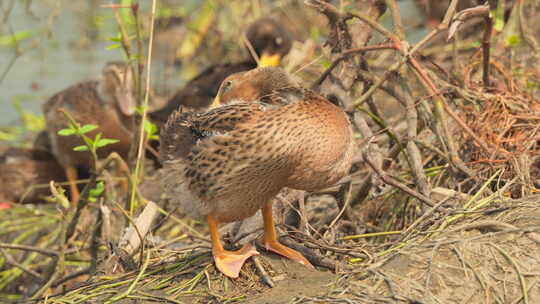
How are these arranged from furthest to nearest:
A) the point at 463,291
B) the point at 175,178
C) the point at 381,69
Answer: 1. the point at 381,69
2. the point at 175,178
3. the point at 463,291

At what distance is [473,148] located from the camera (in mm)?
4188

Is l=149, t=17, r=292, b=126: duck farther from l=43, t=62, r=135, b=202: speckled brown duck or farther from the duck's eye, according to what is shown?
the duck's eye

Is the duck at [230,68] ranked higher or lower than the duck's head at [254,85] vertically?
lower

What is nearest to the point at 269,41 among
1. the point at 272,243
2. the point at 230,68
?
the point at 230,68

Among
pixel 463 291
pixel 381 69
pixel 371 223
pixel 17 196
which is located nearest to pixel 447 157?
pixel 371 223

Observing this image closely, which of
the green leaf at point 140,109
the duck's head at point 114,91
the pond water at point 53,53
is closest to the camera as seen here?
the green leaf at point 140,109

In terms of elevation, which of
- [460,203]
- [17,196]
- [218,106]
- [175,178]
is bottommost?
[17,196]

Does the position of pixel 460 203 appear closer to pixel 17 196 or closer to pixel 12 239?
pixel 12 239

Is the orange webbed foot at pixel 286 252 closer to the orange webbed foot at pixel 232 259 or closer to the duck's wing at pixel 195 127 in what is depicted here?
the orange webbed foot at pixel 232 259

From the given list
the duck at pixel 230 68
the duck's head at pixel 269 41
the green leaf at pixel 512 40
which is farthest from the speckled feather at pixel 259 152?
the duck's head at pixel 269 41

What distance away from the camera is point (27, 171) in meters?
6.84

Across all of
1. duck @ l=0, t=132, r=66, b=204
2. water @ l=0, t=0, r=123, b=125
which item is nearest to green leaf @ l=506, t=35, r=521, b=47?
duck @ l=0, t=132, r=66, b=204

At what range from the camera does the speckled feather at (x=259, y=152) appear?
3.01m

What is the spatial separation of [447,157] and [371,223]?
63cm
